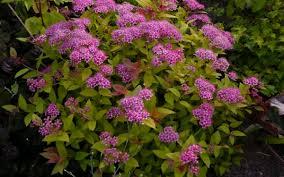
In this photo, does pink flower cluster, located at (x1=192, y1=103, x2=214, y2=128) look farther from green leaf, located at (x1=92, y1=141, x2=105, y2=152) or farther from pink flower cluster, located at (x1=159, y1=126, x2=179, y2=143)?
green leaf, located at (x1=92, y1=141, x2=105, y2=152)

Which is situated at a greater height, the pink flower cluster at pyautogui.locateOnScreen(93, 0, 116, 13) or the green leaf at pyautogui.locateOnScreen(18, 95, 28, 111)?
the pink flower cluster at pyautogui.locateOnScreen(93, 0, 116, 13)

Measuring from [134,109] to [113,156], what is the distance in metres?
0.28

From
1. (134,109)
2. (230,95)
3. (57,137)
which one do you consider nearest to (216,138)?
(230,95)

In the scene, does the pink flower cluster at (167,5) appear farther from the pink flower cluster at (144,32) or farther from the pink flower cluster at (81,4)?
the pink flower cluster at (81,4)

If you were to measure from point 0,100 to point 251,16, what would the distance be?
2178 millimetres

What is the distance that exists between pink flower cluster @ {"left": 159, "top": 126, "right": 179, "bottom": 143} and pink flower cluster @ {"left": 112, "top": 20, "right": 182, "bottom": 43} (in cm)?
54

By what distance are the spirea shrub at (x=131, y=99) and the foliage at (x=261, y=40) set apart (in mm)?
728

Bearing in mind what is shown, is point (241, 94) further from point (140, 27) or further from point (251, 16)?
point (251, 16)

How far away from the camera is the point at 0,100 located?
2947 mm

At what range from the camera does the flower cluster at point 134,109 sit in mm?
2395

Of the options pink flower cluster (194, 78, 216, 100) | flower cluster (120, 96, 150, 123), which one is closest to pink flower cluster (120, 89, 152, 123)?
flower cluster (120, 96, 150, 123)

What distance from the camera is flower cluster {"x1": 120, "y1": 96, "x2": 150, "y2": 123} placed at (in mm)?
2395

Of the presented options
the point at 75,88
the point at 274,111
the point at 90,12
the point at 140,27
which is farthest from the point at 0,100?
the point at 274,111

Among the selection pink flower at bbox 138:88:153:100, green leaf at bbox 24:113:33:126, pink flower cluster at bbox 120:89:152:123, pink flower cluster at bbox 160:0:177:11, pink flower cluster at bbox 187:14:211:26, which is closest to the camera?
pink flower cluster at bbox 120:89:152:123
